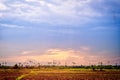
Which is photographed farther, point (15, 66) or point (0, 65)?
point (0, 65)

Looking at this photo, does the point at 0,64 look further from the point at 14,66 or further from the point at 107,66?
the point at 107,66

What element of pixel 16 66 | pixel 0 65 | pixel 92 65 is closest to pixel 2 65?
pixel 0 65

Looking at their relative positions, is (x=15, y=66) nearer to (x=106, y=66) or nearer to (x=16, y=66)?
(x=16, y=66)

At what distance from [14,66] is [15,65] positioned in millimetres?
653

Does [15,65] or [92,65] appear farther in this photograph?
[92,65]

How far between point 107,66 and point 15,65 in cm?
4488

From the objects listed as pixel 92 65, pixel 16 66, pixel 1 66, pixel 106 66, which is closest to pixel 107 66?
pixel 106 66

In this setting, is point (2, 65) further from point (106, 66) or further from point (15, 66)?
point (106, 66)

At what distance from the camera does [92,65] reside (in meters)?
118

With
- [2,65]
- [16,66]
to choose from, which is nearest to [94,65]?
[16,66]

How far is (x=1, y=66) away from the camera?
4628 inches

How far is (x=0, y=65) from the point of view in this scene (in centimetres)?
11931

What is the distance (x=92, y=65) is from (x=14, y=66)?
3983 centimetres

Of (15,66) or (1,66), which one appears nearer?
(15,66)
